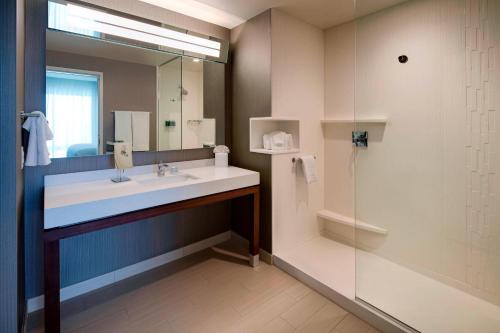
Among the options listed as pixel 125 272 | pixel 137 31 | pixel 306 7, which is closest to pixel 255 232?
pixel 125 272

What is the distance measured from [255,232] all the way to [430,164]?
4.92 feet

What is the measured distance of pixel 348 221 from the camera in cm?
258

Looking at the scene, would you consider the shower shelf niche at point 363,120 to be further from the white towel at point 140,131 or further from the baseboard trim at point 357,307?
the white towel at point 140,131

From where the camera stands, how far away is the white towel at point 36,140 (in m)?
1.40

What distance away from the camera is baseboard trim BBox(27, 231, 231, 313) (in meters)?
1.76

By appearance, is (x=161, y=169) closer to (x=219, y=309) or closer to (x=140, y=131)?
(x=140, y=131)

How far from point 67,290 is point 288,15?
283 centimetres

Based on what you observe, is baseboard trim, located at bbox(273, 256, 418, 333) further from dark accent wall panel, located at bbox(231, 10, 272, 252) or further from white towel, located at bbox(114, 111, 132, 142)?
white towel, located at bbox(114, 111, 132, 142)

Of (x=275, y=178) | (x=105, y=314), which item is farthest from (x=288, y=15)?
(x=105, y=314)

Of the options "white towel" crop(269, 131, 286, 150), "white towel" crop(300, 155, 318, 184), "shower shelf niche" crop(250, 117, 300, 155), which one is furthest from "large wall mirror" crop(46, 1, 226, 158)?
"white towel" crop(300, 155, 318, 184)

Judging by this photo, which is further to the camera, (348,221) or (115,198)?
(348,221)

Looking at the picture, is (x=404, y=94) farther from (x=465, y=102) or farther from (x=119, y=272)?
(x=119, y=272)

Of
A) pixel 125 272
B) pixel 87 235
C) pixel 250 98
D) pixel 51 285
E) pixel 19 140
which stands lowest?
pixel 125 272

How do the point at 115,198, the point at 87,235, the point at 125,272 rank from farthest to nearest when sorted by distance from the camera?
the point at 125,272 → the point at 87,235 → the point at 115,198
